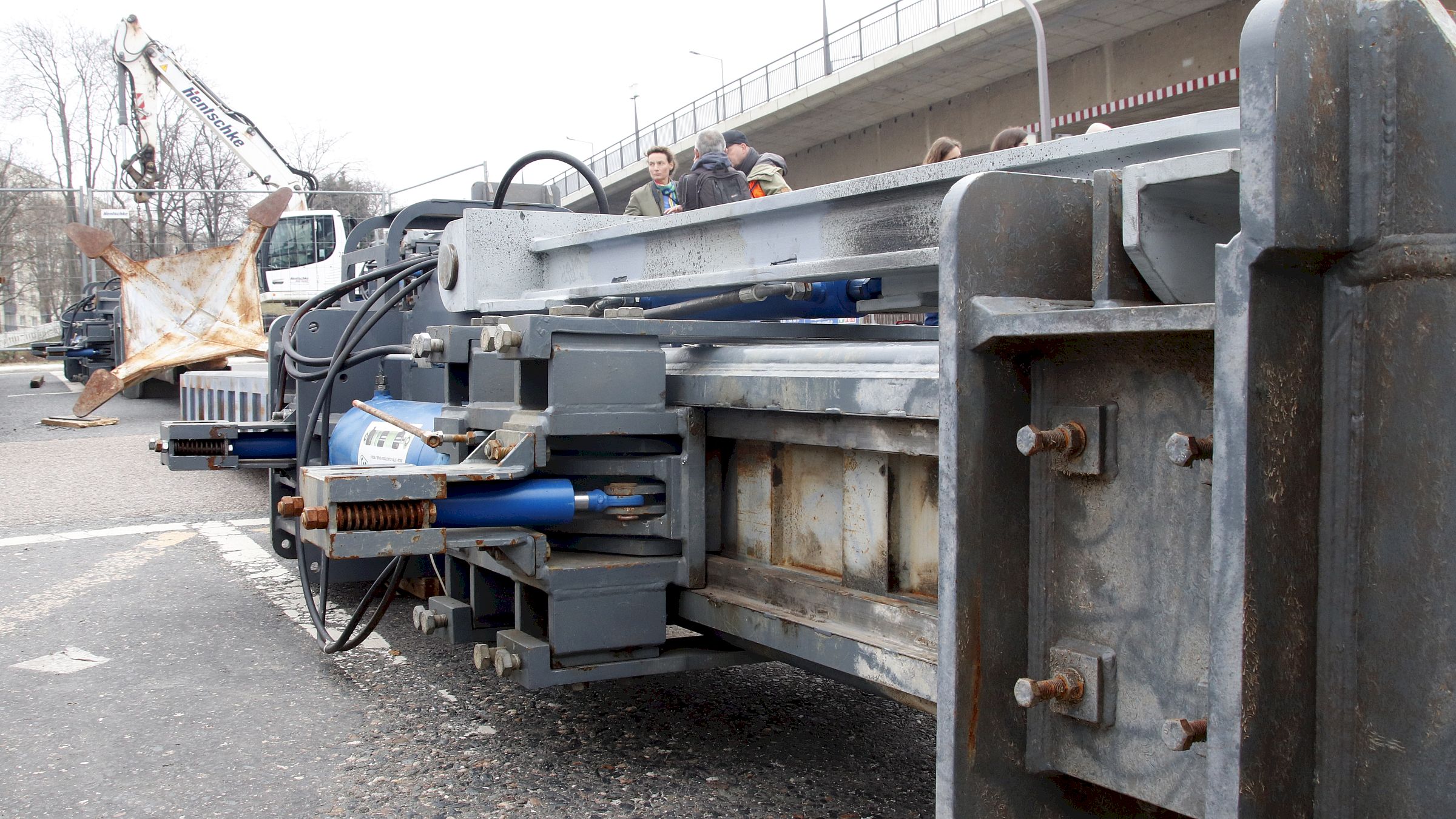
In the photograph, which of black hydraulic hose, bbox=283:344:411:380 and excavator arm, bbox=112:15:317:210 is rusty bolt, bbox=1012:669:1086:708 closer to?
black hydraulic hose, bbox=283:344:411:380

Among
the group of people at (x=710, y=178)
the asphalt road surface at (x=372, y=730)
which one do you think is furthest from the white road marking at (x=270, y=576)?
the group of people at (x=710, y=178)

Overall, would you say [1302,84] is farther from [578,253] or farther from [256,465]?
[256,465]

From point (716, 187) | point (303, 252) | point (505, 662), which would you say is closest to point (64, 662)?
point (505, 662)

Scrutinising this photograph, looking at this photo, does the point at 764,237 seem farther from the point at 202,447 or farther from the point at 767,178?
the point at 767,178

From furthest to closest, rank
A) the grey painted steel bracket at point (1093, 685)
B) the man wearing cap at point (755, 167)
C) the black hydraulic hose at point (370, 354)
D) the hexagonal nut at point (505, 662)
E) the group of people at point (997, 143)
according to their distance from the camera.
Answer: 1. the man wearing cap at point (755, 167)
2. the group of people at point (997, 143)
3. the black hydraulic hose at point (370, 354)
4. the hexagonal nut at point (505, 662)
5. the grey painted steel bracket at point (1093, 685)

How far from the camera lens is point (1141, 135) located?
229cm

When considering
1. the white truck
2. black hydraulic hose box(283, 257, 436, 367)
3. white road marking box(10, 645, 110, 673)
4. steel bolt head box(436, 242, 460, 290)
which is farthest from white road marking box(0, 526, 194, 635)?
the white truck

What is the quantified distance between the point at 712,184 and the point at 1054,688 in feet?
15.4

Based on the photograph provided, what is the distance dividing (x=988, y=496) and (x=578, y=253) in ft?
8.30

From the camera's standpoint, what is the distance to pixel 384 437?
4129 mm

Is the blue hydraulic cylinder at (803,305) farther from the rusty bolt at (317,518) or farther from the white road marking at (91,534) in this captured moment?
the white road marking at (91,534)

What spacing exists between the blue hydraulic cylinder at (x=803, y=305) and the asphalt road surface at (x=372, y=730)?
120cm

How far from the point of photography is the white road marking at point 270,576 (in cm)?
498

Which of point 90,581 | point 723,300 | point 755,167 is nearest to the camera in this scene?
point 723,300
